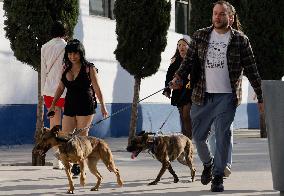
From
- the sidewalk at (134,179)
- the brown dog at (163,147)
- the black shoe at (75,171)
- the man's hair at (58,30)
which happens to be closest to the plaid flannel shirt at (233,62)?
the brown dog at (163,147)

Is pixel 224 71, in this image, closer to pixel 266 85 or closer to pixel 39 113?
pixel 266 85

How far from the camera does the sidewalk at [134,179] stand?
975 cm

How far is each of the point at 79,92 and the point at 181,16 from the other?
15.2 m

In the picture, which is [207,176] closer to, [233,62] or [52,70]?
[233,62]

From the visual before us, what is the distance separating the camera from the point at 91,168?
986 cm

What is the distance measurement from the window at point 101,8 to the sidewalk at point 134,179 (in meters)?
6.14

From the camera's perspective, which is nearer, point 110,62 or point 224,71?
point 224,71

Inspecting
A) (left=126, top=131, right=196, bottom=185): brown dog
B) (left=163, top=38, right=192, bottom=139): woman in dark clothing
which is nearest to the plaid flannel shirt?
(left=126, top=131, right=196, bottom=185): brown dog

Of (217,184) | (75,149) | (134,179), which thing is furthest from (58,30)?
(217,184)

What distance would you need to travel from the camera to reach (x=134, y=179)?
11.2 m

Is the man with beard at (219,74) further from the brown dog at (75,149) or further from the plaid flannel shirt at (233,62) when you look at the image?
the brown dog at (75,149)

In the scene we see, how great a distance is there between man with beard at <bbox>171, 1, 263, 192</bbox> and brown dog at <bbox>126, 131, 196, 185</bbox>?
2.02 ft

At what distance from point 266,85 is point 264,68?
46.1 ft

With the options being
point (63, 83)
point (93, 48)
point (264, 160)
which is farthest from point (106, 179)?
point (93, 48)
